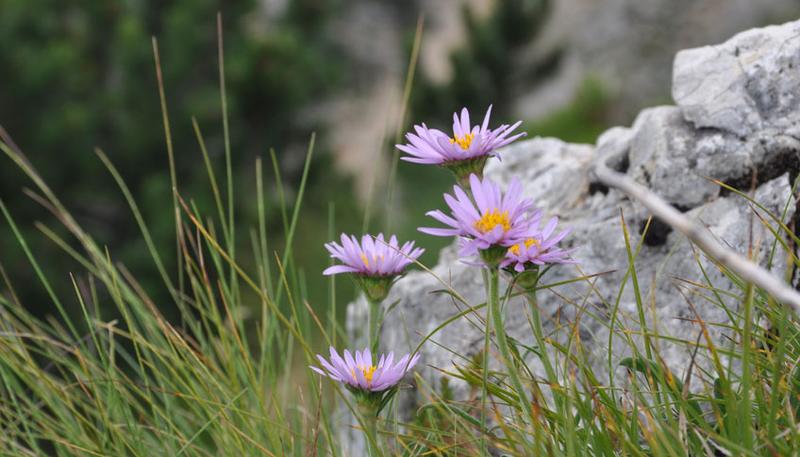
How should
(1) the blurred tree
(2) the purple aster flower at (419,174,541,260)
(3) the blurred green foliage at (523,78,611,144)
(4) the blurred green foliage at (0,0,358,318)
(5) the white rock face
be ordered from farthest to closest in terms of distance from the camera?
(3) the blurred green foliage at (523,78,611,144)
(1) the blurred tree
(4) the blurred green foliage at (0,0,358,318)
(5) the white rock face
(2) the purple aster flower at (419,174,541,260)

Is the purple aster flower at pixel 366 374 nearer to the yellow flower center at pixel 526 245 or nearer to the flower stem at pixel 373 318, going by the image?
the flower stem at pixel 373 318

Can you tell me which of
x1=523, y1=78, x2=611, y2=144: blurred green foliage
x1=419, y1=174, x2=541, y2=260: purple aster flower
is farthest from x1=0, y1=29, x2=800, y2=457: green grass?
x1=523, y1=78, x2=611, y2=144: blurred green foliage

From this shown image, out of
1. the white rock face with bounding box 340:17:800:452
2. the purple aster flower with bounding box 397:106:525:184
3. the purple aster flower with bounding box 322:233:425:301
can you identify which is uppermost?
the white rock face with bounding box 340:17:800:452

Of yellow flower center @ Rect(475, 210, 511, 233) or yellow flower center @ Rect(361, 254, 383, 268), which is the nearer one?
yellow flower center @ Rect(475, 210, 511, 233)

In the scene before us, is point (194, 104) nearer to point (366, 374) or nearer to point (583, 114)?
point (366, 374)

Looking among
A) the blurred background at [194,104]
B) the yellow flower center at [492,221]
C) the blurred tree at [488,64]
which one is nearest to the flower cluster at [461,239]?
the yellow flower center at [492,221]

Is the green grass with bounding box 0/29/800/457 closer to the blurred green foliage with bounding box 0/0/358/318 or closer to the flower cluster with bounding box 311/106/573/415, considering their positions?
the flower cluster with bounding box 311/106/573/415

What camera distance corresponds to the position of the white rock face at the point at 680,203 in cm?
145

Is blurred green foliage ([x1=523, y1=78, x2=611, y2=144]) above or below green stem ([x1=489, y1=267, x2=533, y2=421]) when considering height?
above

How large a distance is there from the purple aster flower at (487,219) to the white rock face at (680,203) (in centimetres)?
44

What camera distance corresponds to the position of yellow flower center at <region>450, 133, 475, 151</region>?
1052mm

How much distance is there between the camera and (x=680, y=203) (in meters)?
1.57

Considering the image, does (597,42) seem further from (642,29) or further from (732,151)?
(732,151)

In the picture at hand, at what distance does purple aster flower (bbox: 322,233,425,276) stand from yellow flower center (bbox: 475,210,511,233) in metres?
0.13
